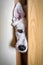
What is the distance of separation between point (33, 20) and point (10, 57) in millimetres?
603

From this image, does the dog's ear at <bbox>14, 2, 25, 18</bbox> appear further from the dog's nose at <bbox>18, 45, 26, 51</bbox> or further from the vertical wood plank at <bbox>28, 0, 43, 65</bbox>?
the dog's nose at <bbox>18, 45, 26, 51</bbox>

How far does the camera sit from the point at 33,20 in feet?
4.87

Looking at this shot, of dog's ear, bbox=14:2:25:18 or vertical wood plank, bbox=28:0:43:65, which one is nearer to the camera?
vertical wood plank, bbox=28:0:43:65

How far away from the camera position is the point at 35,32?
4.93 feet

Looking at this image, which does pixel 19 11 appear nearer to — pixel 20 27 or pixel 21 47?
pixel 20 27

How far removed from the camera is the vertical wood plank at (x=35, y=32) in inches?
58.0

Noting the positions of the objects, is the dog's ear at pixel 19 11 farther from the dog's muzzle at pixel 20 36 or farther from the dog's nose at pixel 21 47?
the dog's nose at pixel 21 47

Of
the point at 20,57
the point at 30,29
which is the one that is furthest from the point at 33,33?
the point at 20,57

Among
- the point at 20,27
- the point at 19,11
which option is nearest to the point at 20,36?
the point at 20,27

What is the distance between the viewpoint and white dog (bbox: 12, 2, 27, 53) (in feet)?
5.06

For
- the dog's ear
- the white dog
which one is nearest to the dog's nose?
the white dog

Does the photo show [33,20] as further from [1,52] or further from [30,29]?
[1,52]

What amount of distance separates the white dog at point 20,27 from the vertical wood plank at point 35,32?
83mm

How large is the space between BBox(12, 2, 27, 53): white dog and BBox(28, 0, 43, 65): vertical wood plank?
0.08 metres
